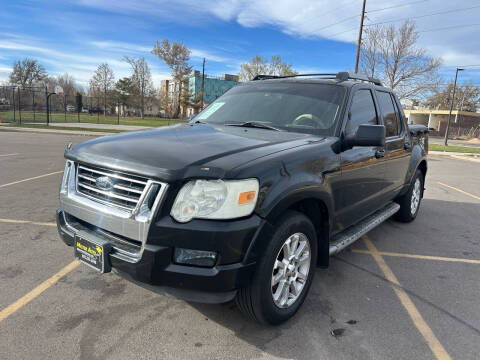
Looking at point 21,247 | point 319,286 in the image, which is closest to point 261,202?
point 319,286

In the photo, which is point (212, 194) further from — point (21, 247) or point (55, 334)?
point (21, 247)

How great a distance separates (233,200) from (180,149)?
0.61 meters

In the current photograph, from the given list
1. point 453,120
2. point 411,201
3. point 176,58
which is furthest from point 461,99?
point 411,201

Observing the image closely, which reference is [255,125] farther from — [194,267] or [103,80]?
[103,80]

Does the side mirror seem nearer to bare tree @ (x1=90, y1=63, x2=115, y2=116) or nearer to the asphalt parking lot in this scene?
the asphalt parking lot

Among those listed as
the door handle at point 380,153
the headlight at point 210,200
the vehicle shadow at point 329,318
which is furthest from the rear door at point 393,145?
the headlight at point 210,200

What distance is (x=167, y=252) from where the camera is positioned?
2.16 meters

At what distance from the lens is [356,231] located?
144 inches

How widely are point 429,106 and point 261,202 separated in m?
79.2

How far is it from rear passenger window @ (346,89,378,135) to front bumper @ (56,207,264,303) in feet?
5.86

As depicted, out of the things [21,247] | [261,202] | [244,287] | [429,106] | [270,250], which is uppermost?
[429,106]

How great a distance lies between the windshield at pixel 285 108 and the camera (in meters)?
3.42

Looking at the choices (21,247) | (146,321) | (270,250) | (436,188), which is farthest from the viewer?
(436,188)

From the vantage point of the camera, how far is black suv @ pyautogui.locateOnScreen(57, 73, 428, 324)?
2.17 meters
